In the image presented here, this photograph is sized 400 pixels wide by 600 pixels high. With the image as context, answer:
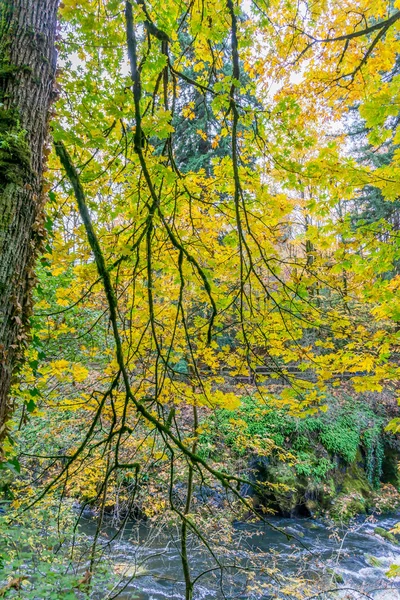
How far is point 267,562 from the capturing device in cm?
511

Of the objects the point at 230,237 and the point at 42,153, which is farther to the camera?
the point at 230,237

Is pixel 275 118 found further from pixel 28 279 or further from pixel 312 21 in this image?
pixel 28 279


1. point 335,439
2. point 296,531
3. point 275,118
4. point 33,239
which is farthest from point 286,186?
point 335,439

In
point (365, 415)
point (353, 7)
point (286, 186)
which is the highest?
point (353, 7)

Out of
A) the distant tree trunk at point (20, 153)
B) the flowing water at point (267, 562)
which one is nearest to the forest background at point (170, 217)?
the distant tree trunk at point (20, 153)

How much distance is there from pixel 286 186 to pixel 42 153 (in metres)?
1.60

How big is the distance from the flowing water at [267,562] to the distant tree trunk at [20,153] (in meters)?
3.32

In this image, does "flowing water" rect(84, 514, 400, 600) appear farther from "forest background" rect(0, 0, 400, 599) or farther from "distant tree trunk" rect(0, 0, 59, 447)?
"distant tree trunk" rect(0, 0, 59, 447)

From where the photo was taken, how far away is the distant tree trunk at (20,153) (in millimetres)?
1217

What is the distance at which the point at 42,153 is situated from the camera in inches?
54.2

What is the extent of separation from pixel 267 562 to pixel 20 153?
589 centimetres

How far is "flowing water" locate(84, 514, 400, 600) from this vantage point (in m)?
4.19

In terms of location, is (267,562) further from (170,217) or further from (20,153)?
(20,153)

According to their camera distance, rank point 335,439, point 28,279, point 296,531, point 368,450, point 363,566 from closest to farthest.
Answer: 1. point 28,279
2. point 363,566
3. point 296,531
4. point 335,439
5. point 368,450
